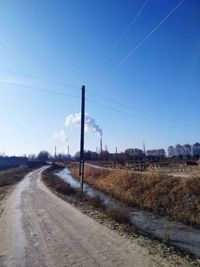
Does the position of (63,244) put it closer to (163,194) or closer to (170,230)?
(170,230)

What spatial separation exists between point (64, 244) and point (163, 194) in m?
14.5

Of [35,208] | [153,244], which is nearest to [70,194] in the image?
[35,208]

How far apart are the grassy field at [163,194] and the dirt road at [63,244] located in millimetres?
5919

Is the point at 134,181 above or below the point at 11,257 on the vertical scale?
above

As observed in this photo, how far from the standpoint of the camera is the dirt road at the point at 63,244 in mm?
10109

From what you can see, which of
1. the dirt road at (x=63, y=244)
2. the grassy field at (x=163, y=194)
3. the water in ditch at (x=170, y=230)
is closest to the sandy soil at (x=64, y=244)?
the dirt road at (x=63, y=244)

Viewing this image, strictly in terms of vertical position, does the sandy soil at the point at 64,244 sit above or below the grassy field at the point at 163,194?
below

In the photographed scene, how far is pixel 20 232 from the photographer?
14.4 m

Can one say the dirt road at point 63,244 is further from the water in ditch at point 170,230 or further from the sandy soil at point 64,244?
the water in ditch at point 170,230

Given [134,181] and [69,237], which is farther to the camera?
[134,181]

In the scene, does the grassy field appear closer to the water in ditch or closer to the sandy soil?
the water in ditch

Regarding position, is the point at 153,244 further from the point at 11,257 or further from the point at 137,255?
the point at 11,257

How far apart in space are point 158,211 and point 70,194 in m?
10.5

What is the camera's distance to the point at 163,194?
25.6 metres
